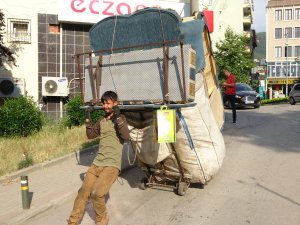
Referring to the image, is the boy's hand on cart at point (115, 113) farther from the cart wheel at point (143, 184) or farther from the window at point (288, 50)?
the window at point (288, 50)

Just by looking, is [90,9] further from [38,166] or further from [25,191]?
[25,191]

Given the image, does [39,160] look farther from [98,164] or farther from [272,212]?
[272,212]

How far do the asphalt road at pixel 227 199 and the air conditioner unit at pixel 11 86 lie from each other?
9.06 m

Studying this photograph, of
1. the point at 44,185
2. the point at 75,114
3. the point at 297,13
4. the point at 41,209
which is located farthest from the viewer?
the point at 297,13

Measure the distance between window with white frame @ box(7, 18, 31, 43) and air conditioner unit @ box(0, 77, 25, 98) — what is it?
1592mm

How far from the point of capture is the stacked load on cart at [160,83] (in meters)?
5.78

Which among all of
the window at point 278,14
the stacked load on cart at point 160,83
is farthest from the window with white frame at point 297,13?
the stacked load on cart at point 160,83

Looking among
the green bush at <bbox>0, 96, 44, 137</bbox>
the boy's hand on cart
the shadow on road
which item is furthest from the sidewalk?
the shadow on road

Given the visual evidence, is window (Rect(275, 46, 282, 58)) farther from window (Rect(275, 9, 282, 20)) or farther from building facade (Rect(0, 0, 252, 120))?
building facade (Rect(0, 0, 252, 120))

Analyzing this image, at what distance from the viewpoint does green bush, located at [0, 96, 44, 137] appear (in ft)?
40.6

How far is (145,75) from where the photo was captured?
6086 millimetres

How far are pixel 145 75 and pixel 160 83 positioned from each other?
0.29 meters

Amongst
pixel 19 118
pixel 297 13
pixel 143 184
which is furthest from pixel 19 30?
pixel 297 13

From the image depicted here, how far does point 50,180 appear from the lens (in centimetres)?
790
